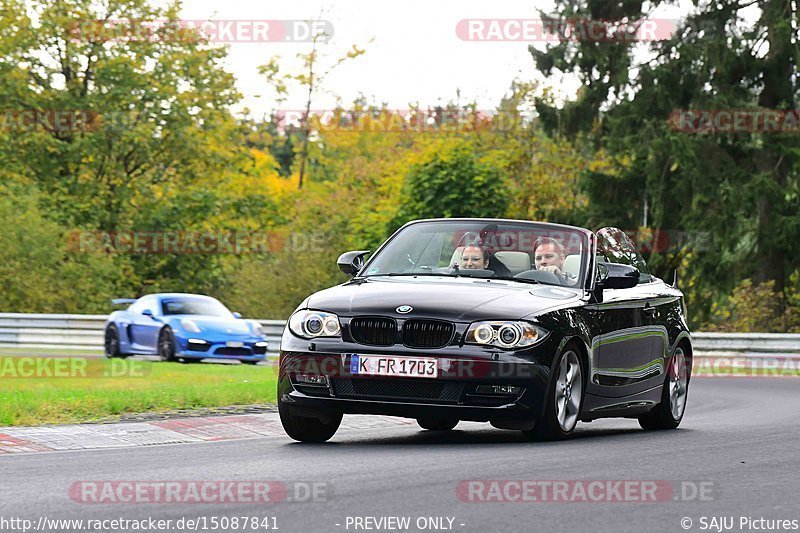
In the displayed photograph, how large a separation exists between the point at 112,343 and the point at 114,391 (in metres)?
14.8

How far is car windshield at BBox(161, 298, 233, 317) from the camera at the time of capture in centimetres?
2891

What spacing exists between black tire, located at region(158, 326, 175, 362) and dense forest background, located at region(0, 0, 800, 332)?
43.5 ft

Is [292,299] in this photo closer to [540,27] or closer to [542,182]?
[540,27]

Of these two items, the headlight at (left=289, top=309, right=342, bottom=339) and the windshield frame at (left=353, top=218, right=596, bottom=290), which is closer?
the headlight at (left=289, top=309, right=342, bottom=339)

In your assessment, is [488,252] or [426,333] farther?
[488,252]

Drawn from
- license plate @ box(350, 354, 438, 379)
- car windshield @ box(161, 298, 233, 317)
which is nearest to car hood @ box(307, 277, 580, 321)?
license plate @ box(350, 354, 438, 379)

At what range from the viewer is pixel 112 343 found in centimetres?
2998

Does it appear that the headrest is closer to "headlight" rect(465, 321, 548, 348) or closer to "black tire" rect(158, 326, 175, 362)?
"headlight" rect(465, 321, 548, 348)

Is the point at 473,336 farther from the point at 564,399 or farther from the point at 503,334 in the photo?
the point at 564,399

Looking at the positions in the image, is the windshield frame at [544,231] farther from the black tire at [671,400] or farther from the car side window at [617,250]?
the black tire at [671,400]

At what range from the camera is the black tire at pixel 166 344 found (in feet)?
91.2

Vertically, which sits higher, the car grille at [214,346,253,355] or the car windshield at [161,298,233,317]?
the car windshield at [161,298,233,317]

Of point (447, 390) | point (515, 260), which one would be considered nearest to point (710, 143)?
point (515, 260)

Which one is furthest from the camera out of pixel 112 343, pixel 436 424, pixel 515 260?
pixel 112 343
